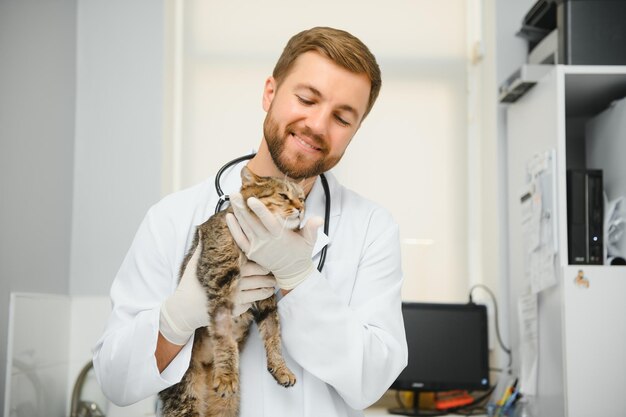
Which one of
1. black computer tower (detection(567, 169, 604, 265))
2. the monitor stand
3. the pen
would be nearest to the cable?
the pen

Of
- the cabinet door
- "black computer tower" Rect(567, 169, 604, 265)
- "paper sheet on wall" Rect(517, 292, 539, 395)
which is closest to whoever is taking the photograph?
the cabinet door

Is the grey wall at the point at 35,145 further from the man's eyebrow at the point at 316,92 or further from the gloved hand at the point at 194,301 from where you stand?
the man's eyebrow at the point at 316,92

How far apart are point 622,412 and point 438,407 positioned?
823mm

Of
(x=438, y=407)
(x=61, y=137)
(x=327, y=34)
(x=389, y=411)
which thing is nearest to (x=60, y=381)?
(x=61, y=137)

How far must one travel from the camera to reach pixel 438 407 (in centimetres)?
269

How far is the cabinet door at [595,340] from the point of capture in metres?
2.02

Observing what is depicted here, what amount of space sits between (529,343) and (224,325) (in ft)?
4.86

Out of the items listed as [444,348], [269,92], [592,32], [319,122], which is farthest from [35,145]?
[592,32]

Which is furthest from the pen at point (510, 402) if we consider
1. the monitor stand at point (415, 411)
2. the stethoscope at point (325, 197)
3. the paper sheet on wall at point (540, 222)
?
the stethoscope at point (325, 197)

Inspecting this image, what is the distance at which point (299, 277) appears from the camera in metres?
1.27

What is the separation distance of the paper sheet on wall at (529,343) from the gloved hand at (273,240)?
137 cm

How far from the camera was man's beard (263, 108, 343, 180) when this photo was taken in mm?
1393

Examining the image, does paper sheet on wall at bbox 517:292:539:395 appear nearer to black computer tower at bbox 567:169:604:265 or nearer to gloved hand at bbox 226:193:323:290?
black computer tower at bbox 567:169:604:265

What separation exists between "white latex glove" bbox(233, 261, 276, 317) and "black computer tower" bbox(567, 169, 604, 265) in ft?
4.15
